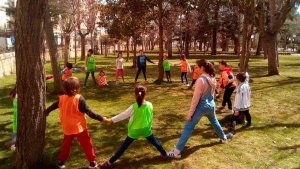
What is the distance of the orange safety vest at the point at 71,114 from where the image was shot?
5172 millimetres

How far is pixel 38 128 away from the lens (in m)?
5.35

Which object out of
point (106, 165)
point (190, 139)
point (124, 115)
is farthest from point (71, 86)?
point (190, 139)

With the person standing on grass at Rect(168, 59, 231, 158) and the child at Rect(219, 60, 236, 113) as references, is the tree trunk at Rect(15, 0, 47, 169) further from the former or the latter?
the child at Rect(219, 60, 236, 113)

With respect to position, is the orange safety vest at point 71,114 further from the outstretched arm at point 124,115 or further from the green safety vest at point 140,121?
the green safety vest at point 140,121

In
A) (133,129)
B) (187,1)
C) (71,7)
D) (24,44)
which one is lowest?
(133,129)

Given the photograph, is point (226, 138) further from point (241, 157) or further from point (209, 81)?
point (209, 81)

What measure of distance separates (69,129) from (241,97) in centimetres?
429

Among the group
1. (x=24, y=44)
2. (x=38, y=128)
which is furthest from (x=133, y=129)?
(x=24, y=44)

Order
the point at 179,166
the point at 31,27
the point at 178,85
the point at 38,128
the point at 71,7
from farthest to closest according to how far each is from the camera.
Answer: the point at 71,7 → the point at 178,85 → the point at 179,166 → the point at 38,128 → the point at 31,27

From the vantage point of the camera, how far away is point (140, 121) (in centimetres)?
547

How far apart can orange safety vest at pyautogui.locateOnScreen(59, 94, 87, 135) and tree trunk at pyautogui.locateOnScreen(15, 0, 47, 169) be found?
429mm

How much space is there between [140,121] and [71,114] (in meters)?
1.14

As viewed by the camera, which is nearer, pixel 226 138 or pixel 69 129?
pixel 69 129

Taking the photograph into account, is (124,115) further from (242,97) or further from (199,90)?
(242,97)
